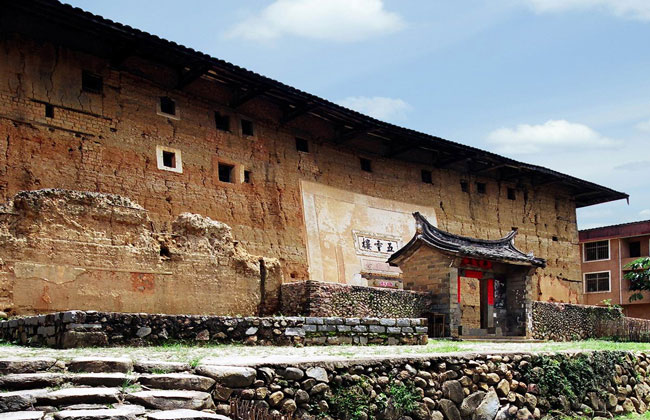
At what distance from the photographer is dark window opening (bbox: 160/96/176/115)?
53.9 feet

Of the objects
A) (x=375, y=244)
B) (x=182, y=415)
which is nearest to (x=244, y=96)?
(x=375, y=244)

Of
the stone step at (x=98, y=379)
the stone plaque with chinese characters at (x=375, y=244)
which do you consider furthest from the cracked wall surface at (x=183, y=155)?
the stone step at (x=98, y=379)

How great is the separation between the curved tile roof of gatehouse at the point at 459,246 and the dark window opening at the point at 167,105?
6919 mm

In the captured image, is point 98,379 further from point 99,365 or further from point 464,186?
point 464,186

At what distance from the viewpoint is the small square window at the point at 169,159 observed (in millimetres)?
15914

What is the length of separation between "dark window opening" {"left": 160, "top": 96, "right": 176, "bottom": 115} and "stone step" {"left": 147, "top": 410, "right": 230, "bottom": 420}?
11830mm

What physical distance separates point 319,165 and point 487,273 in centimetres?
592

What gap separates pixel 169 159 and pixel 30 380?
35.8ft

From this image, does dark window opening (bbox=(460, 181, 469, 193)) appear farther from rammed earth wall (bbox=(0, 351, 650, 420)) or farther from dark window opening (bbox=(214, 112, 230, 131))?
rammed earth wall (bbox=(0, 351, 650, 420))

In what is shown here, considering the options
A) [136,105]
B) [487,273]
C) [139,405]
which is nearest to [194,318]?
[139,405]

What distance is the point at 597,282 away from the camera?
1432 inches

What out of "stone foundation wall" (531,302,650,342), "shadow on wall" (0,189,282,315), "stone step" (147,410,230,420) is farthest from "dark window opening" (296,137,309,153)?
"stone step" (147,410,230,420)

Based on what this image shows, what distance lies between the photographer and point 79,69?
14.9m

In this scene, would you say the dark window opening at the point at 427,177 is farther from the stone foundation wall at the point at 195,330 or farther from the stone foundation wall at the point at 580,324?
the stone foundation wall at the point at 195,330
